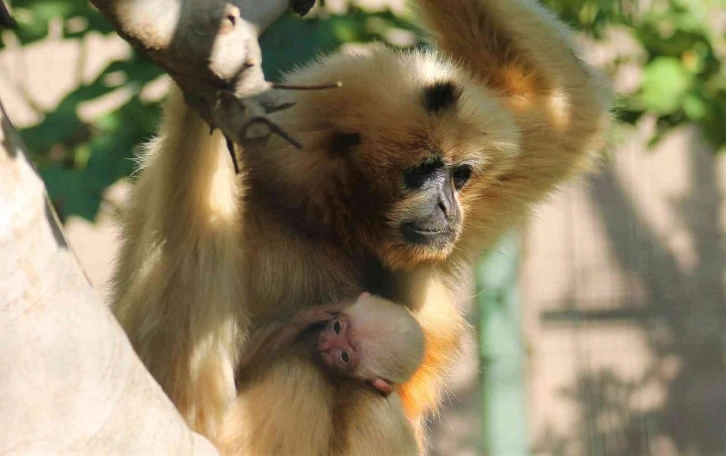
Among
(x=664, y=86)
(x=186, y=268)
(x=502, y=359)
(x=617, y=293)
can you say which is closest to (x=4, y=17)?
(x=186, y=268)

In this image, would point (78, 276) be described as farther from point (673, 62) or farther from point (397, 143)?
point (673, 62)

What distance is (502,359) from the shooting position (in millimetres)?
6410

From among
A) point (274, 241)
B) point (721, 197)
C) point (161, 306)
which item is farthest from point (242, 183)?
point (721, 197)

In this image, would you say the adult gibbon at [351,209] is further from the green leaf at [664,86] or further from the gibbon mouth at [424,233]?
the green leaf at [664,86]

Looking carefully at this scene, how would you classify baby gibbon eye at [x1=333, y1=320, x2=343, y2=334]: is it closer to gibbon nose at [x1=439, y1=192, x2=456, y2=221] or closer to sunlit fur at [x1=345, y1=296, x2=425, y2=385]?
sunlit fur at [x1=345, y1=296, x2=425, y2=385]

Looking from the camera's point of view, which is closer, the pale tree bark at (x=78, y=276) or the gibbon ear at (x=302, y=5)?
the pale tree bark at (x=78, y=276)

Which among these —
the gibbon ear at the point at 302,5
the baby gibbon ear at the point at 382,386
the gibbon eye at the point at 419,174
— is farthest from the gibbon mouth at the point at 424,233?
the gibbon ear at the point at 302,5

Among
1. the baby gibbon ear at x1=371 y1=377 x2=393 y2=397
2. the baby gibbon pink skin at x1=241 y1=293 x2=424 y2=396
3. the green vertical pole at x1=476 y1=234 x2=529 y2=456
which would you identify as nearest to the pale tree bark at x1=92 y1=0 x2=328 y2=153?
the baby gibbon pink skin at x1=241 y1=293 x2=424 y2=396

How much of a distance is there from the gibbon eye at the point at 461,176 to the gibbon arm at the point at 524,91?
0.58 feet

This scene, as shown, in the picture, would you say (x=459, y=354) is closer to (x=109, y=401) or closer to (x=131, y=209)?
(x=131, y=209)

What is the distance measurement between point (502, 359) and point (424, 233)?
2345 mm

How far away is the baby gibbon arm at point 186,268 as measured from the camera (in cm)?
342

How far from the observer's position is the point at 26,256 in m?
2.49

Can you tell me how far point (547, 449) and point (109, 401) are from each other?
22.7 ft
